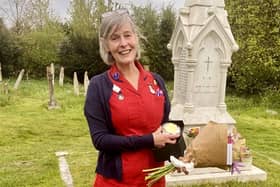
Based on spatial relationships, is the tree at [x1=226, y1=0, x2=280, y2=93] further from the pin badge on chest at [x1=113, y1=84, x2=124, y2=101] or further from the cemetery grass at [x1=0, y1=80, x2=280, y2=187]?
the pin badge on chest at [x1=113, y1=84, x2=124, y2=101]

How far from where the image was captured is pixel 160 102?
223cm

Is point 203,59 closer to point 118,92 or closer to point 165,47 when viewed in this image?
point 118,92

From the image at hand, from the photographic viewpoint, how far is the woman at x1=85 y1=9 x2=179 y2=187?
82.0 inches

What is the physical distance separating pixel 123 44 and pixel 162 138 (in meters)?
0.56

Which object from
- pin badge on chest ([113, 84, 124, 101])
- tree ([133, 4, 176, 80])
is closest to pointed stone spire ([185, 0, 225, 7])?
pin badge on chest ([113, 84, 124, 101])

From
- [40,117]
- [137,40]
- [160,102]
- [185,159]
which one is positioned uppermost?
[137,40]

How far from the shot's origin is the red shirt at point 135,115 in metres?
2.10

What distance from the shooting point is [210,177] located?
558cm

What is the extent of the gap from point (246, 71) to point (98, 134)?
16.2 metres

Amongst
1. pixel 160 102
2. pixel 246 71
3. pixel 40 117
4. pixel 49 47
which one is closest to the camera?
pixel 160 102

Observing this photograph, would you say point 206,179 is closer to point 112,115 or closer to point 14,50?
point 112,115

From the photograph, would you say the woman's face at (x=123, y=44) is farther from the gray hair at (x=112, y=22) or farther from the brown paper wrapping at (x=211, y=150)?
the brown paper wrapping at (x=211, y=150)

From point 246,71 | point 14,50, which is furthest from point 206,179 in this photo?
point 14,50

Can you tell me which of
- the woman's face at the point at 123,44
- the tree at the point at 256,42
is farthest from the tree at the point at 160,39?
the woman's face at the point at 123,44
